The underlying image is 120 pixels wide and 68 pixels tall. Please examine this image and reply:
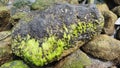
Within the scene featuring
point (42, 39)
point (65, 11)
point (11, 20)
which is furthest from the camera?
point (11, 20)

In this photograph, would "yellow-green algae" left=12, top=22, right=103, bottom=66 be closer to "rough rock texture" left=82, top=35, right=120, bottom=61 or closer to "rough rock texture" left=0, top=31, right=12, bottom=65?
"rough rock texture" left=0, top=31, right=12, bottom=65

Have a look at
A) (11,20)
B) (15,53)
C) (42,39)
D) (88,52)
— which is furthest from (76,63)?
(11,20)

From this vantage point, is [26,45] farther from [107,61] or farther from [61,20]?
[107,61]

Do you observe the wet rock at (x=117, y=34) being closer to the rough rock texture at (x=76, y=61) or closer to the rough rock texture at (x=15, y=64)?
the rough rock texture at (x=76, y=61)

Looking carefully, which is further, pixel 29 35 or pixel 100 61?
pixel 100 61

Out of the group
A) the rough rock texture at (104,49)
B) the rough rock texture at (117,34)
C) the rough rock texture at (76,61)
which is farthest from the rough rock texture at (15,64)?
the rough rock texture at (117,34)

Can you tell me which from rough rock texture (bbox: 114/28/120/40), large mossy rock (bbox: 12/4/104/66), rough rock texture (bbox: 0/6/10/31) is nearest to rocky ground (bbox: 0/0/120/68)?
large mossy rock (bbox: 12/4/104/66)
